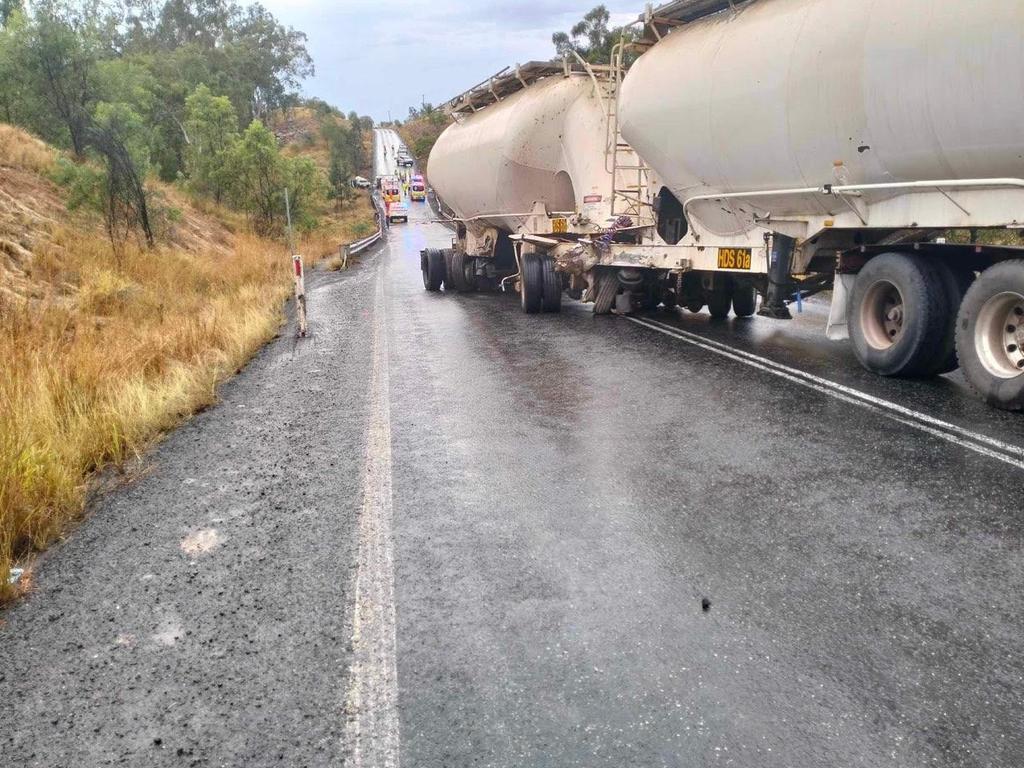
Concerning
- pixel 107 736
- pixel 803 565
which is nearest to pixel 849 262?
pixel 803 565

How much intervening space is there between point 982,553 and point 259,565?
10.8 ft

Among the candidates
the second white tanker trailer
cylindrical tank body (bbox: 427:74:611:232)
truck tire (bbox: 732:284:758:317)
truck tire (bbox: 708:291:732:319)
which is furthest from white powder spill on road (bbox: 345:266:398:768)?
cylindrical tank body (bbox: 427:74:611:232)

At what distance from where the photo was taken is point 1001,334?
20.2 ft

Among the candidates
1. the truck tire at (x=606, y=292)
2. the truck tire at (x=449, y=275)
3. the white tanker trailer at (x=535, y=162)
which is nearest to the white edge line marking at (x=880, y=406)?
the truck tire at (x=606, y=292)

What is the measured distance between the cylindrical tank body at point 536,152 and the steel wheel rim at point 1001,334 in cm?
674

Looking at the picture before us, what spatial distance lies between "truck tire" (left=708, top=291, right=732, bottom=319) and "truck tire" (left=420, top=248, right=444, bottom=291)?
8895mm

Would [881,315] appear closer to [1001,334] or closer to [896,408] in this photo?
[1001,334]

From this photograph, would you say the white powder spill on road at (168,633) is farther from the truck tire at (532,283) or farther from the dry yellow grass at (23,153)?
the dry yellow grass at (23,153)

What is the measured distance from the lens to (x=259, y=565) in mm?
3953

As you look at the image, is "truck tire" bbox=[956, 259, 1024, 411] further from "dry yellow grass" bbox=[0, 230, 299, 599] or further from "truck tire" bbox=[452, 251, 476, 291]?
"truck tire" bbox=[452, 251, 476, 291]

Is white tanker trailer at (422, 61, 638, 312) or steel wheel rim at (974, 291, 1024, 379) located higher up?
white tanker trailer at (422, 61, 638, 312)

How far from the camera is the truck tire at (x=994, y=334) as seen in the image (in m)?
5.88

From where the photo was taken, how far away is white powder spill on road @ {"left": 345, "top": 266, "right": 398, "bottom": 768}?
8.59 feet

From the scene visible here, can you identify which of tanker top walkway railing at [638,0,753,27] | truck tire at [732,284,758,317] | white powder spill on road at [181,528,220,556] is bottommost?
white powder spill on road at [181,528,220,556]
